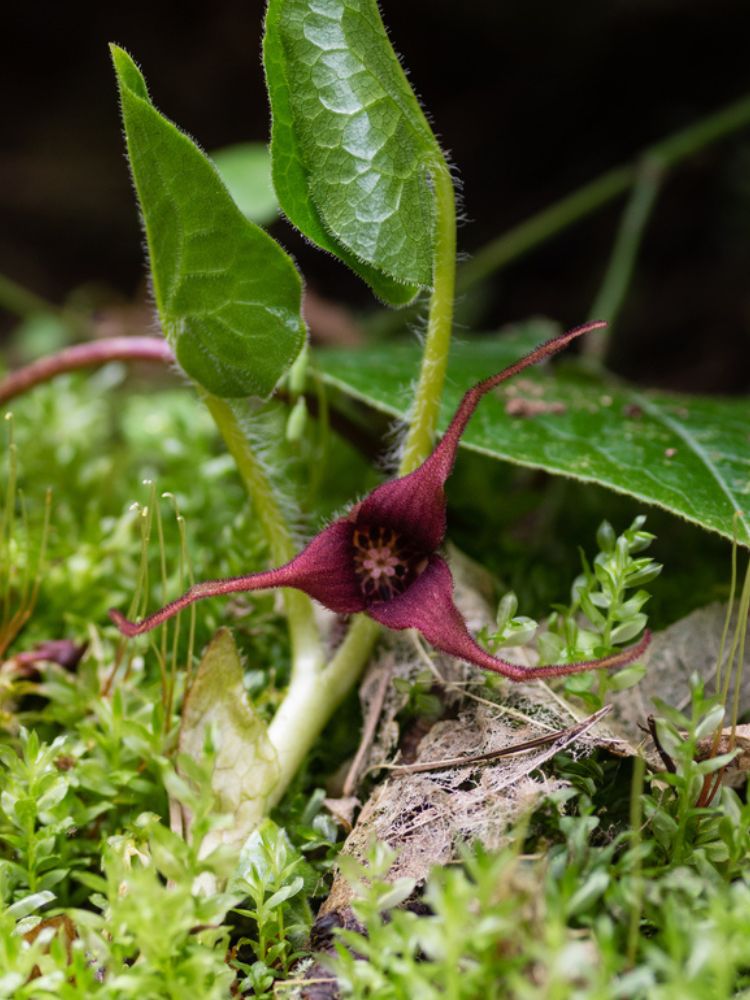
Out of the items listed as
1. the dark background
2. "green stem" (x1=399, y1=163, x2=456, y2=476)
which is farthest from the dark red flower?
the dark background

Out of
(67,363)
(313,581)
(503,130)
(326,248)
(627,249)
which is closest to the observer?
(313,581)

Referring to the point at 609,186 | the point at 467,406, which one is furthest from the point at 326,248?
the point at 609,186

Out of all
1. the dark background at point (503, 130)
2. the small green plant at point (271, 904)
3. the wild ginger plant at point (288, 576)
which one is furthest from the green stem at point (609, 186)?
the small green plant at point (271, 904)

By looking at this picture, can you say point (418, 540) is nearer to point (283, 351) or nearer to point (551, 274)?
point (283, 351)

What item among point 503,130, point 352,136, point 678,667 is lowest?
point 678,667

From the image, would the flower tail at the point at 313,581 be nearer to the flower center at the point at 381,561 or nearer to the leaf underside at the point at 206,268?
the flower center at the point at 381,561

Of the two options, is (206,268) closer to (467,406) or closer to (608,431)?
(467,406)

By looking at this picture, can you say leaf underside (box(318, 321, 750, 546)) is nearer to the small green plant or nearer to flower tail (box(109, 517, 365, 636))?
flower tail (box(109, 517, 365, 636))
